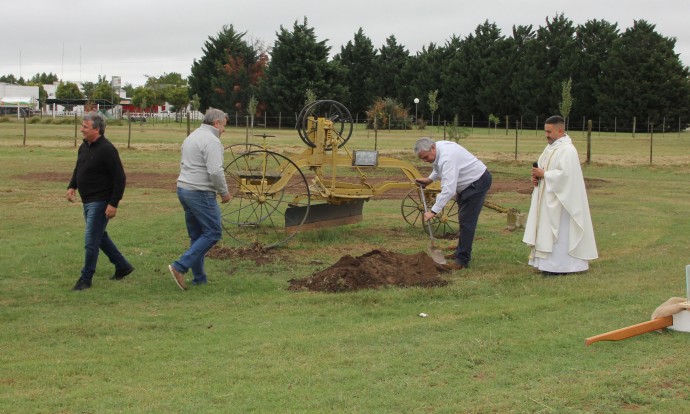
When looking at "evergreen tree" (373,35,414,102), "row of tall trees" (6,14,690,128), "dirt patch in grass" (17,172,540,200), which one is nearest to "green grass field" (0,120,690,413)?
"dirt patch in grass" (17,172,540,200)

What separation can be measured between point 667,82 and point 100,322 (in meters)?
62.9

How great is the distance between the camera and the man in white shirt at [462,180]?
997 centimetres

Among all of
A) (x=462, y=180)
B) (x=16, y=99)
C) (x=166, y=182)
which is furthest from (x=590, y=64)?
(x=16, y=99)

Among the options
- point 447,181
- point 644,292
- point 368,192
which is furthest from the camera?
point 368,192

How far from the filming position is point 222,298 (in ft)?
28.0

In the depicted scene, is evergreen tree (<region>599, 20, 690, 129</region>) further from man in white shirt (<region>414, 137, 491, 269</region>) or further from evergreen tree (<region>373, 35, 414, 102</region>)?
man in white shirt (<region>414, 137, 491, 269</region>)

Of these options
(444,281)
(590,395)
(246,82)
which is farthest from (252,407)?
(246,82)

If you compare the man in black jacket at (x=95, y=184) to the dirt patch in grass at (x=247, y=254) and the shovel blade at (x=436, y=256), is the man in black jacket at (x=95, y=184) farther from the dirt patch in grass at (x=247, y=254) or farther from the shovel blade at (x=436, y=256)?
the shovel blade at (x=436, y=256)

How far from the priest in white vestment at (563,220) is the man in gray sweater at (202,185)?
3.72 metres

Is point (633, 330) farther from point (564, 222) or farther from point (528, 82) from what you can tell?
point (528, 82)

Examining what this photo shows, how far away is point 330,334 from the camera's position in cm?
690

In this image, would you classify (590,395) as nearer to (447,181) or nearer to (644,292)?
(644,292)

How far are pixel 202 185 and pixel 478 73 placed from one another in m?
70.2

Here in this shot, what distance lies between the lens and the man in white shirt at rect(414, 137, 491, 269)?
997 cm
